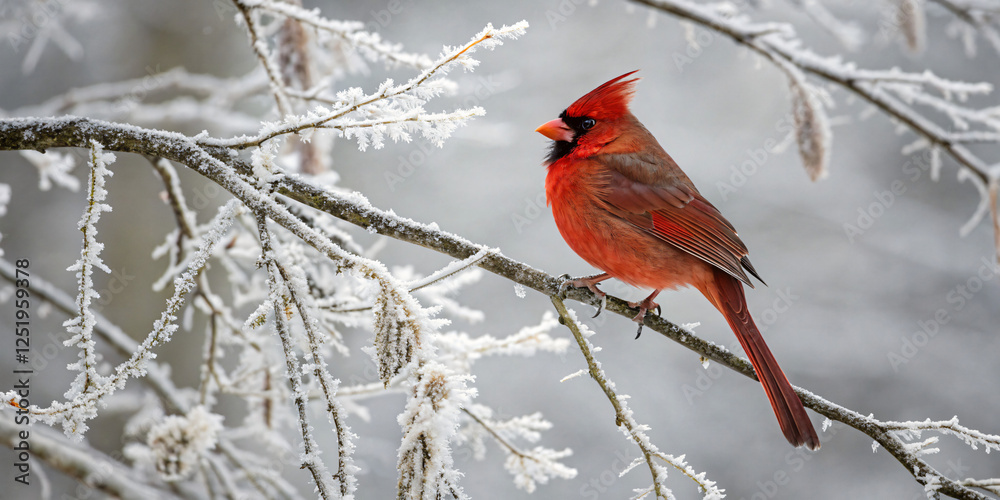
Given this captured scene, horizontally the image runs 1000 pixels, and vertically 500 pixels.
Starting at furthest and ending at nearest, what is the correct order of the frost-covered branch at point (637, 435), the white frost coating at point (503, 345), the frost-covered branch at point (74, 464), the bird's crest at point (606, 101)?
the bird's crest at point (606, 101)
the white frost coating at point (503, 345)
the frost-covered branch at point (74, 464)
the frost-covered branch at point (637, 435)

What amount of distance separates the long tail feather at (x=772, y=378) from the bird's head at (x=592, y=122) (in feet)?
2.78

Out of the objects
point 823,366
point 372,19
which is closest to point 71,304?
point 372,19

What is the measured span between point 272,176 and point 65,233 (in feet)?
17.6

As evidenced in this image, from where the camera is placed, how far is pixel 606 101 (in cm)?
270

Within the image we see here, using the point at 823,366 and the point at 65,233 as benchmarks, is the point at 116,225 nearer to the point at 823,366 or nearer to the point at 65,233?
the point at 65,233

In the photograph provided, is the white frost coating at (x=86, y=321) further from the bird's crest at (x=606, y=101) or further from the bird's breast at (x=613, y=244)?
the bird's crest at (x=606, y=101)

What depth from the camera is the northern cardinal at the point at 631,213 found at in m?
2.44

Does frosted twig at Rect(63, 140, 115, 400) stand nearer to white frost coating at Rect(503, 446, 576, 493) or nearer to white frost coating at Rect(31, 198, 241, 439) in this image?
white frost coating at Rect(31, 198, 241, 439)

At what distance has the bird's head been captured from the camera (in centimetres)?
269

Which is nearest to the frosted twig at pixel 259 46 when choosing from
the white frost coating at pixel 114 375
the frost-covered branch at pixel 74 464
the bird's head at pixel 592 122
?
the white frost coating at pixel 114 375

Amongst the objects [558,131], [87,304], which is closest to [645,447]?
[87,304]

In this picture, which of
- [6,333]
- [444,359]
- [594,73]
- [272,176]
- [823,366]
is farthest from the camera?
[594,73]

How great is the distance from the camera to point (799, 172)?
8695mm

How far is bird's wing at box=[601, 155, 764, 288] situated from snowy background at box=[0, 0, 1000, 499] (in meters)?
4.30
